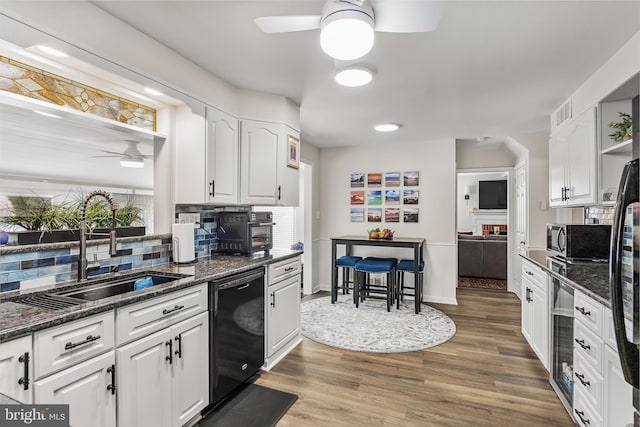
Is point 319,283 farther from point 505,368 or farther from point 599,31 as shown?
point 599,31

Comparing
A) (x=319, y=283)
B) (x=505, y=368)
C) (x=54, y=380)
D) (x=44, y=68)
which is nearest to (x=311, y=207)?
(x=319, y=283)

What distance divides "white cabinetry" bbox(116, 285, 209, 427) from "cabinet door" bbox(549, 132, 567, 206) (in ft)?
10.9

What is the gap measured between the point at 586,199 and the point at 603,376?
5.04 ft

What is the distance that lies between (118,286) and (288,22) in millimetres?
1815

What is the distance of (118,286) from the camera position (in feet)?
6.46

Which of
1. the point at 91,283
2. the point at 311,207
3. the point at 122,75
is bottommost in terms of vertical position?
the point at 91,283

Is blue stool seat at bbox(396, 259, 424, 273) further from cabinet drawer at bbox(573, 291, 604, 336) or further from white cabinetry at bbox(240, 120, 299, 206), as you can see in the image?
cabinet drawer at bbox(573, 291, 604, 336)

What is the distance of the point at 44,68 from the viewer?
182 cm

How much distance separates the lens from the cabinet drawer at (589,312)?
1608mm

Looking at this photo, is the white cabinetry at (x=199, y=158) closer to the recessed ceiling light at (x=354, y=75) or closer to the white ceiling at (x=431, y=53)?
the white ceiling at (x=431, y=53)

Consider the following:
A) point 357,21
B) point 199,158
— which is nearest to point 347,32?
point 357,21

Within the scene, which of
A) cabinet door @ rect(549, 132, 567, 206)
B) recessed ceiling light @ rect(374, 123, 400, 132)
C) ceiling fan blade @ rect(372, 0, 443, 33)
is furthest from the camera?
recessed ceiling light @ rect(374, 123, 400, 132)

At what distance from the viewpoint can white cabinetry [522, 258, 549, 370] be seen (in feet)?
8.17

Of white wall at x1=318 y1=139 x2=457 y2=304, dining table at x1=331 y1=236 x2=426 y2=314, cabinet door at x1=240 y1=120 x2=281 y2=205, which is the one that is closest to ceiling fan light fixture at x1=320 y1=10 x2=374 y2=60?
cabinet door at x1=240 y1=120 x2=281 y2=205
